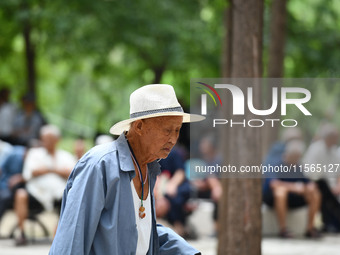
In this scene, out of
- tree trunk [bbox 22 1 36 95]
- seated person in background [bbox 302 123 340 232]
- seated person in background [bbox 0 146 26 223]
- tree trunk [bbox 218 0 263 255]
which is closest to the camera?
tree trunk [bbox 218 0 263 255]

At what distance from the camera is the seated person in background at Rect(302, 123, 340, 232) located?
25.6 ft

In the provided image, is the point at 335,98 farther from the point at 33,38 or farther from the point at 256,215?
the point at 33,38

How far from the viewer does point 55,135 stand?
10344 millimetres

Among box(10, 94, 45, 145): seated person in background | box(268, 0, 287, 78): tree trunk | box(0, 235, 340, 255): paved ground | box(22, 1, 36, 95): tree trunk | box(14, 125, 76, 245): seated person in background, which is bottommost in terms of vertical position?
box(0, 235, 340, 255): paved ground

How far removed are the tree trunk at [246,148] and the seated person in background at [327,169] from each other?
0.86 m

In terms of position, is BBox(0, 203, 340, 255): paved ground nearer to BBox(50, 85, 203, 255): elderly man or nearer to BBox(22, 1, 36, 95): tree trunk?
BBox(50, 85, 203, 255): elderly man

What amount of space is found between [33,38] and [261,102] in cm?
1241

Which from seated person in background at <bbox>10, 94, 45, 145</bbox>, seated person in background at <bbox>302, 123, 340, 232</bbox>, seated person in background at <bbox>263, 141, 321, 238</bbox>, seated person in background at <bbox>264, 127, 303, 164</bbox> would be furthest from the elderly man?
seated person in background at <bbox>10, 94, 45, 145</bbox>

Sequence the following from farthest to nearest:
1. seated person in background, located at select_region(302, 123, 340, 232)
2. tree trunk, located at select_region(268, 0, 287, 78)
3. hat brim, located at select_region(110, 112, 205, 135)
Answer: tree trunk, located at select_region(268, 0, 287, 78), seated person in background, located at select_region(302, 123, 340, 232), hat brim, located at select_region(110, 112, 205, 135)

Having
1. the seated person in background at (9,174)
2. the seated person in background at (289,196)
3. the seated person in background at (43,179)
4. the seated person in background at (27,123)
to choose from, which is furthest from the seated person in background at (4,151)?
the seated person in background at (289,196)

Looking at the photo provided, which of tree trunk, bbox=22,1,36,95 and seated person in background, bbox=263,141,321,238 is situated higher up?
tree trunk, bbox=22,1,36,95

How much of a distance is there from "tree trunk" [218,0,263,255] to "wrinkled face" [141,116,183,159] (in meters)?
3.03

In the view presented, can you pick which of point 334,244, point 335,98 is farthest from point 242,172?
point 334,244

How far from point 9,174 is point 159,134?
22.8 feet
